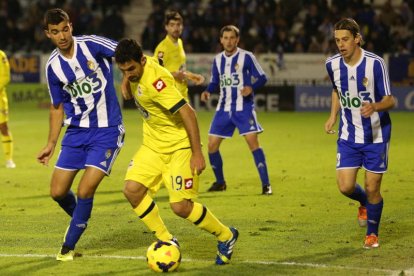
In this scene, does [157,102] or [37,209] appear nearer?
→ [157,102]

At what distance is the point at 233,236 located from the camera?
25.3 feet

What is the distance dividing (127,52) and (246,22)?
20.7m

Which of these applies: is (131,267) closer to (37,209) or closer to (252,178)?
(37,209)

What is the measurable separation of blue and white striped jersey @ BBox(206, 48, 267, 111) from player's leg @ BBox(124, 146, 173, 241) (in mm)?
4657

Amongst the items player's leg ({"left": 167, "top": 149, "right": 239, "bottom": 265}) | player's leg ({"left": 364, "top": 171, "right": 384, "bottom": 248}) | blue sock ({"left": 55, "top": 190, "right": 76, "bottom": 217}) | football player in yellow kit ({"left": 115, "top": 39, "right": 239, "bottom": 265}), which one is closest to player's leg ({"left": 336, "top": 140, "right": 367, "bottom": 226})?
player's leg ({"left": 364, "top": 171, "right": 384, "bottom": 248})

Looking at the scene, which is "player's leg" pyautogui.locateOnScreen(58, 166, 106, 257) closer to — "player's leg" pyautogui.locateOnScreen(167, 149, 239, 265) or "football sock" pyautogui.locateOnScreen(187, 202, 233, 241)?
"player's leg" pyautogui.locateOnScreen(167, 149, 239, 265)

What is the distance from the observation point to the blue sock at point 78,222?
7902 millimetres

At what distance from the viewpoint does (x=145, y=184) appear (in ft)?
24.9

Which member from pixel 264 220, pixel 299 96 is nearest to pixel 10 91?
pixel 299 96

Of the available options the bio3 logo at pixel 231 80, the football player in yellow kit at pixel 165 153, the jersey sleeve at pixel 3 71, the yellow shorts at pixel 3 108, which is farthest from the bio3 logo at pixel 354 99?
the yellow shorts at pixel 3 108

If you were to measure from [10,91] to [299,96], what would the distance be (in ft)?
29.6

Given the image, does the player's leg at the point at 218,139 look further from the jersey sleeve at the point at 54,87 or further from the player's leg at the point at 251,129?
the jersey sleeve at the point at 54,87

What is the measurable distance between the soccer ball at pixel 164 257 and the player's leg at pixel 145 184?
22cm

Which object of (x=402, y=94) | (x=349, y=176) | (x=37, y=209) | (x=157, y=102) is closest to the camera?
(x=157, y=102)
